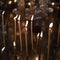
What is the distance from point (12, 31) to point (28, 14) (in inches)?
10.5

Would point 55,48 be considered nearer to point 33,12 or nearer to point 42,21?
point 42,21

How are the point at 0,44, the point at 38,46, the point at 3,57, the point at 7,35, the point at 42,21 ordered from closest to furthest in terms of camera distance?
the point at 3,57
the point at 38,46
the point at 0,44
the point at 7,35
the point at 42,21

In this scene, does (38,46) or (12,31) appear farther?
(12,31)

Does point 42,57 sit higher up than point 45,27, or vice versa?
point 45,27

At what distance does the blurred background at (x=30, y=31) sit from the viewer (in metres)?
1.37

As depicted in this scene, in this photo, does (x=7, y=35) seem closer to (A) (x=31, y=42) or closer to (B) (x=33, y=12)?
(A) (x=31, y=42)

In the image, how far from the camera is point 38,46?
140 cm

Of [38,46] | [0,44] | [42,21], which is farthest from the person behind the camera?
[42,21]

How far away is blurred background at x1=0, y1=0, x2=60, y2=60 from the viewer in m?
1.37

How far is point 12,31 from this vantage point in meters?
1.66

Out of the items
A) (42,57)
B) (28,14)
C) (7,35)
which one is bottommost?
(42,57)

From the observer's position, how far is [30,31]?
1635 millimetres

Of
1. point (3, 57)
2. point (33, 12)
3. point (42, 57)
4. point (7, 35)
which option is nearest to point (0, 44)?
point (7, 35)

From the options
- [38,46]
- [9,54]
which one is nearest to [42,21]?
[38,46]
